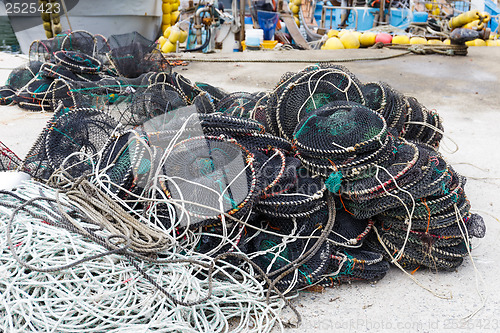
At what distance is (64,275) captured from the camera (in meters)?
2.13

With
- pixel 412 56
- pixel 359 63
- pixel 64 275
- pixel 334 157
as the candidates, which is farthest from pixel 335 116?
pixel 412 56

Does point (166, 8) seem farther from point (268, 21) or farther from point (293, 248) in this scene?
point (293, 248)

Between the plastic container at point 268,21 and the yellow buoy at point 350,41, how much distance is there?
9.56 feet

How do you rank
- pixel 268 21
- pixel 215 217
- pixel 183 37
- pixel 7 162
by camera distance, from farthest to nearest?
pixel 268 21
pixel 183 37
pixel 7 162
pixel 215 217

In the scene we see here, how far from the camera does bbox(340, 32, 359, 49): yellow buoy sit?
13.6 m

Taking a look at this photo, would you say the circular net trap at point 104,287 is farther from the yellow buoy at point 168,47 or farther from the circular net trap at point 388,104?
the yellow buoy at point 168,47

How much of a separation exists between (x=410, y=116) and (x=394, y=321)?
6.20ft

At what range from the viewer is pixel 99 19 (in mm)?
14711

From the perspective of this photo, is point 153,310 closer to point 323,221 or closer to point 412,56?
point 323,221

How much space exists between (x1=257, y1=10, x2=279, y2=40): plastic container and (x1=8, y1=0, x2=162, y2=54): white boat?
3.94m

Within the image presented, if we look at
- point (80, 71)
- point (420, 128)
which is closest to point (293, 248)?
point (420, 128)

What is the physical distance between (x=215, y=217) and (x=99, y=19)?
1422cm

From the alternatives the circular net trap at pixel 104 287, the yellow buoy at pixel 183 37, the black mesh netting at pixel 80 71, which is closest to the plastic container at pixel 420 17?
the yellow buoy at pixel 183 37

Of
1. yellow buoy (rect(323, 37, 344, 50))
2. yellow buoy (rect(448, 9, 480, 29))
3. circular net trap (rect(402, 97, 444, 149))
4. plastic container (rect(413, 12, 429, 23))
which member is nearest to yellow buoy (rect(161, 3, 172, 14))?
yellow buoy (rect(323, 37, 344, 50))
